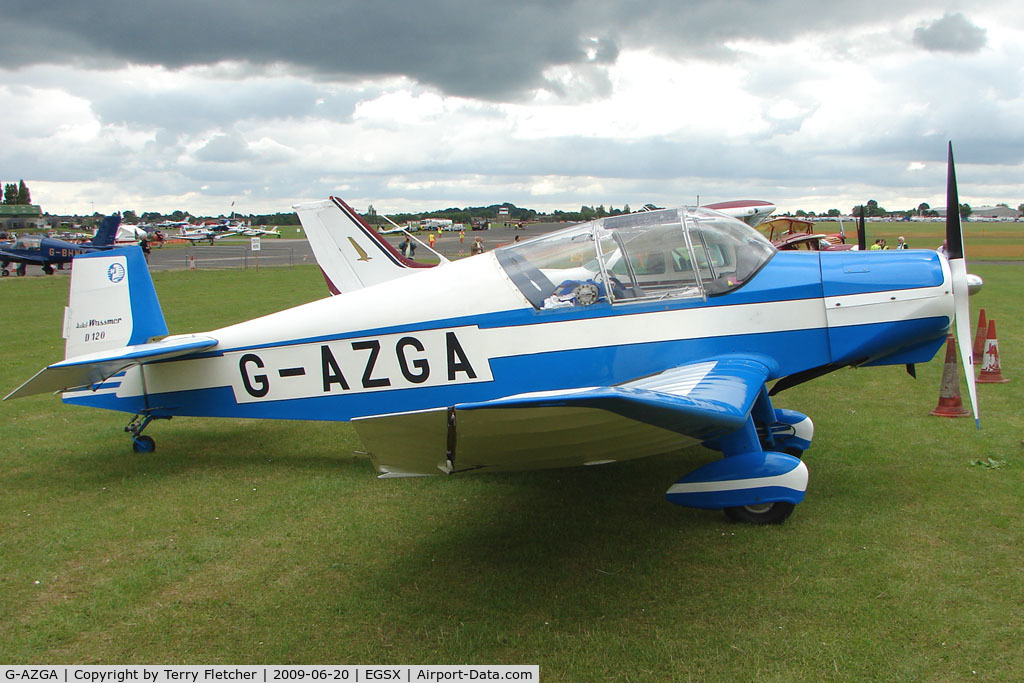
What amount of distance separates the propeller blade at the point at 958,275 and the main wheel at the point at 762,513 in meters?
1.58

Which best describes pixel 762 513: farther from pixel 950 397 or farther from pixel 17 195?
pixel 17 195

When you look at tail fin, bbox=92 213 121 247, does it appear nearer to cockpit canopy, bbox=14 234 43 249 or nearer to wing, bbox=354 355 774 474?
cockpit canopy, bbox=14 234 43 249

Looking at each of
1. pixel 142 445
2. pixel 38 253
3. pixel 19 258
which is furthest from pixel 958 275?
pixel 38 253

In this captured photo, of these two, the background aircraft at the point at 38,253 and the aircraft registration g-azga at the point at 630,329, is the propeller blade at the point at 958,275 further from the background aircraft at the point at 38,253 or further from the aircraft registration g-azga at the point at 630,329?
the background aircraft at the point at 38,253

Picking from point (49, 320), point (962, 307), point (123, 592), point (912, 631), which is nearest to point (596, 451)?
point (912, 631)

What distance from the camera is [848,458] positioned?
19.9 ft

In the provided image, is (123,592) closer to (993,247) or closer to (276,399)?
(276,399)

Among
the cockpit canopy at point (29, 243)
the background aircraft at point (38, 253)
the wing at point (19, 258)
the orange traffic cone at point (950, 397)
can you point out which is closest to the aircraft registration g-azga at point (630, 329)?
the orange traffic cone at point (950, 397)

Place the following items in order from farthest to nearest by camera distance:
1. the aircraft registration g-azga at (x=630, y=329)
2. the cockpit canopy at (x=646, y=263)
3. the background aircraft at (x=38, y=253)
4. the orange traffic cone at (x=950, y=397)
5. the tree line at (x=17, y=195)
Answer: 1. the tree line at (x=17, y=195)
2. the background aircraft at (x=38, y=253)
3. the orange traffic cone at (x=950, y=397)
4. the cockpit canopy at (x=646, y=263)
5. the aircraft registration g-azga at (x=630, y=329)

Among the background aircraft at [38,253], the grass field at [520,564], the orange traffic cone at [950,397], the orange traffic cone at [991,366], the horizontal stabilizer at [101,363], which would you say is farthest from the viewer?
the background aircraft at [38,253]

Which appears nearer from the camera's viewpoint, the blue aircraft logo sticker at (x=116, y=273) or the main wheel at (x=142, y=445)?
the blue aircraft logo sticker at (x=116, y=273)

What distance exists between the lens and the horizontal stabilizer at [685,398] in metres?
2.88

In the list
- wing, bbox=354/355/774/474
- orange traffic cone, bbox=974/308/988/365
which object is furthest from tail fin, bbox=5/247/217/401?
orange traffic cone, bbox=974/308/988/365

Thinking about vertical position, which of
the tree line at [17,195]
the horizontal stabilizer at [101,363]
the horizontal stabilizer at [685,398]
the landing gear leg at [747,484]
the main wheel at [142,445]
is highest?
the tree line at [17,195]
